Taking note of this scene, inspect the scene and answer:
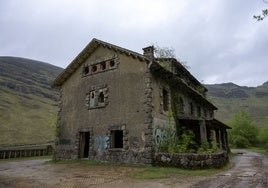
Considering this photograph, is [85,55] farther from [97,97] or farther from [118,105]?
[118,105]

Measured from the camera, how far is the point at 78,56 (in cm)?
1688

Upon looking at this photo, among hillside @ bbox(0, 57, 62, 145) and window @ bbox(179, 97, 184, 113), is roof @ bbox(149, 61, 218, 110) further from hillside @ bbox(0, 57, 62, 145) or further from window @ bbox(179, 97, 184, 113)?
hillside @ bbox(0, 57, 62, 145)

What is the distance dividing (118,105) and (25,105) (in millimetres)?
44793

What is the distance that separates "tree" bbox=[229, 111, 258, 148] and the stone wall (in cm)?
3128

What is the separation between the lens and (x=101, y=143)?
14289mm

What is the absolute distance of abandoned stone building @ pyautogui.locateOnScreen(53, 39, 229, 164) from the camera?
13.0 metres

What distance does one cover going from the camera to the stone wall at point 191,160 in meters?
10.7

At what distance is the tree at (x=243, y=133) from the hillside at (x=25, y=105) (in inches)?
1240

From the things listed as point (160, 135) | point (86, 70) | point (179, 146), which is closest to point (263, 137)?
point (179, 146)

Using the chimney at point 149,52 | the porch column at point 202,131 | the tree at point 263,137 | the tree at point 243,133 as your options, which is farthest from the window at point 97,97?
the tree at point 243,133

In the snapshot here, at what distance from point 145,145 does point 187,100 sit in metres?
7.78

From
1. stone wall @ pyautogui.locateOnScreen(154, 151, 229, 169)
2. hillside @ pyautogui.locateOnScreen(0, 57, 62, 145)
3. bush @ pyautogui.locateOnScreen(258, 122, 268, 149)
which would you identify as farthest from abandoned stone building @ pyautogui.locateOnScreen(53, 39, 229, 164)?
bush @ pyautogui.locateOnScreen(258, 122, 268, 149)

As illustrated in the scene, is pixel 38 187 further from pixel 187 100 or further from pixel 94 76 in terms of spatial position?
pixel 187 100

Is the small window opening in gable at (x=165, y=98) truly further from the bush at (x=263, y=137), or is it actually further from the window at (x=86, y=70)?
the bush at (x=263, y=137)
